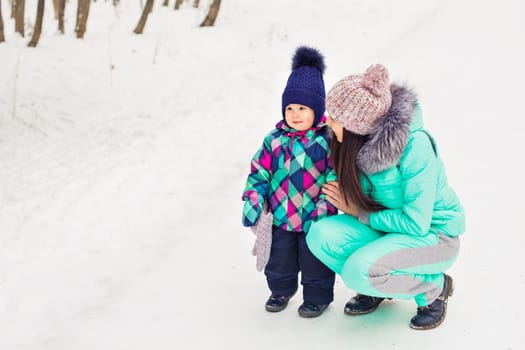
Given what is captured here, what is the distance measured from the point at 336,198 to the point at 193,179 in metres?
2.11

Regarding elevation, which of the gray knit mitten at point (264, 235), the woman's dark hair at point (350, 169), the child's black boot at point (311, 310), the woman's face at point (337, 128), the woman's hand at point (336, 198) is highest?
the woman's face at point (337, 128)

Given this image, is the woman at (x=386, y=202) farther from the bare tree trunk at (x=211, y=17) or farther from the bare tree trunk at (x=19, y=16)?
the bare tree trunk at (x=211, y=17)

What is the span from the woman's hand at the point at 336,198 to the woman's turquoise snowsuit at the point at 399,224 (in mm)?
44

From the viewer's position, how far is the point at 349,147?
252 cm

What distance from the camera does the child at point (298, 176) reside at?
2.66 metres

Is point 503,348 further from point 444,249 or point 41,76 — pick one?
point 41,76

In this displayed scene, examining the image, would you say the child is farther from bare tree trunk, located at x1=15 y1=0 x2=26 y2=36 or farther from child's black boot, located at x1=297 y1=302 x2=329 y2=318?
bare tree trunk, located at x1=15 y1=0 x2=26 y2=36

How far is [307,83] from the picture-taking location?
2.64 metres

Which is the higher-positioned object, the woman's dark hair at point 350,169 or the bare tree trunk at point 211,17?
the bare tree trunk at point 211,17

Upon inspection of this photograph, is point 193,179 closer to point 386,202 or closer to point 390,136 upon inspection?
point 386,202

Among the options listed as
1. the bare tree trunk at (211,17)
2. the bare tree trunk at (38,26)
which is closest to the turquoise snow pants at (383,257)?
the bare tree trunk at (38,26)

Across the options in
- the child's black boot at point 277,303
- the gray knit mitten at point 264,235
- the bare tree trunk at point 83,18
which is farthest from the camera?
the bare tree trunk at point 83,18

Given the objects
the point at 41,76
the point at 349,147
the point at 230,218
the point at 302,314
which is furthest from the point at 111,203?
the point at 41,76

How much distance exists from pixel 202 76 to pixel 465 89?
312cm
